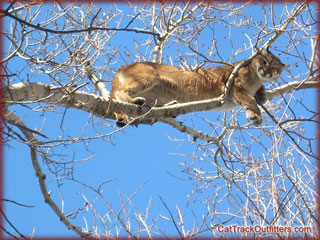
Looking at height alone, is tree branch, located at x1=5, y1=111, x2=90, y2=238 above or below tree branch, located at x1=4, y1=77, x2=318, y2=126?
below

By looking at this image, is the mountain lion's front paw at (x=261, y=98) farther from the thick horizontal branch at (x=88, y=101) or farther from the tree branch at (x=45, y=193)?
the tree branch at (x=45, y=193)

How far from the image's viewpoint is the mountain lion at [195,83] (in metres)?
6.74

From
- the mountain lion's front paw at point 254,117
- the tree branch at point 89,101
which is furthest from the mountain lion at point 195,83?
the tree branch at point 89,101

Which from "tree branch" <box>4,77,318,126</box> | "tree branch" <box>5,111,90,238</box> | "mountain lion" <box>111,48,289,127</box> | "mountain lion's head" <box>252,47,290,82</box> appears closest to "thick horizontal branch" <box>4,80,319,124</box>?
"tree branch" <box>4,77,318,126</box>

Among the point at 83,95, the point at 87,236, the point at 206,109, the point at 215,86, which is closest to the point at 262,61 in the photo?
the point at 215,86

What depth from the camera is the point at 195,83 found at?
7.26 metres

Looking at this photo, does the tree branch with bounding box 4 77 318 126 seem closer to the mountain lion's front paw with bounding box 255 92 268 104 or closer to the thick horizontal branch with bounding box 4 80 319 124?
the thick horizontal branch with bounding box 4 80 319 124

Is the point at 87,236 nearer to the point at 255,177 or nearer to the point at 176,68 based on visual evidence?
the point at 255,177

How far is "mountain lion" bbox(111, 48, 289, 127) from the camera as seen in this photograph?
6738 millimetres

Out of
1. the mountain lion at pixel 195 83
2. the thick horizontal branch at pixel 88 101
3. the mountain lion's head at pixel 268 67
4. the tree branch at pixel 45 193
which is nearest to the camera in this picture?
the tree branch at pixel 45 193

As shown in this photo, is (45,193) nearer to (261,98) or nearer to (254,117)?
(254,117)

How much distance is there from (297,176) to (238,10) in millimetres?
3065

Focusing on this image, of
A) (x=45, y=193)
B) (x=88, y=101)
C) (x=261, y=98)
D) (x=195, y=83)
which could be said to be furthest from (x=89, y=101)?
(x=261, y=98)

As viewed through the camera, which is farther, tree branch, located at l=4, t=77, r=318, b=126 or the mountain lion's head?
the mountain lion's head
